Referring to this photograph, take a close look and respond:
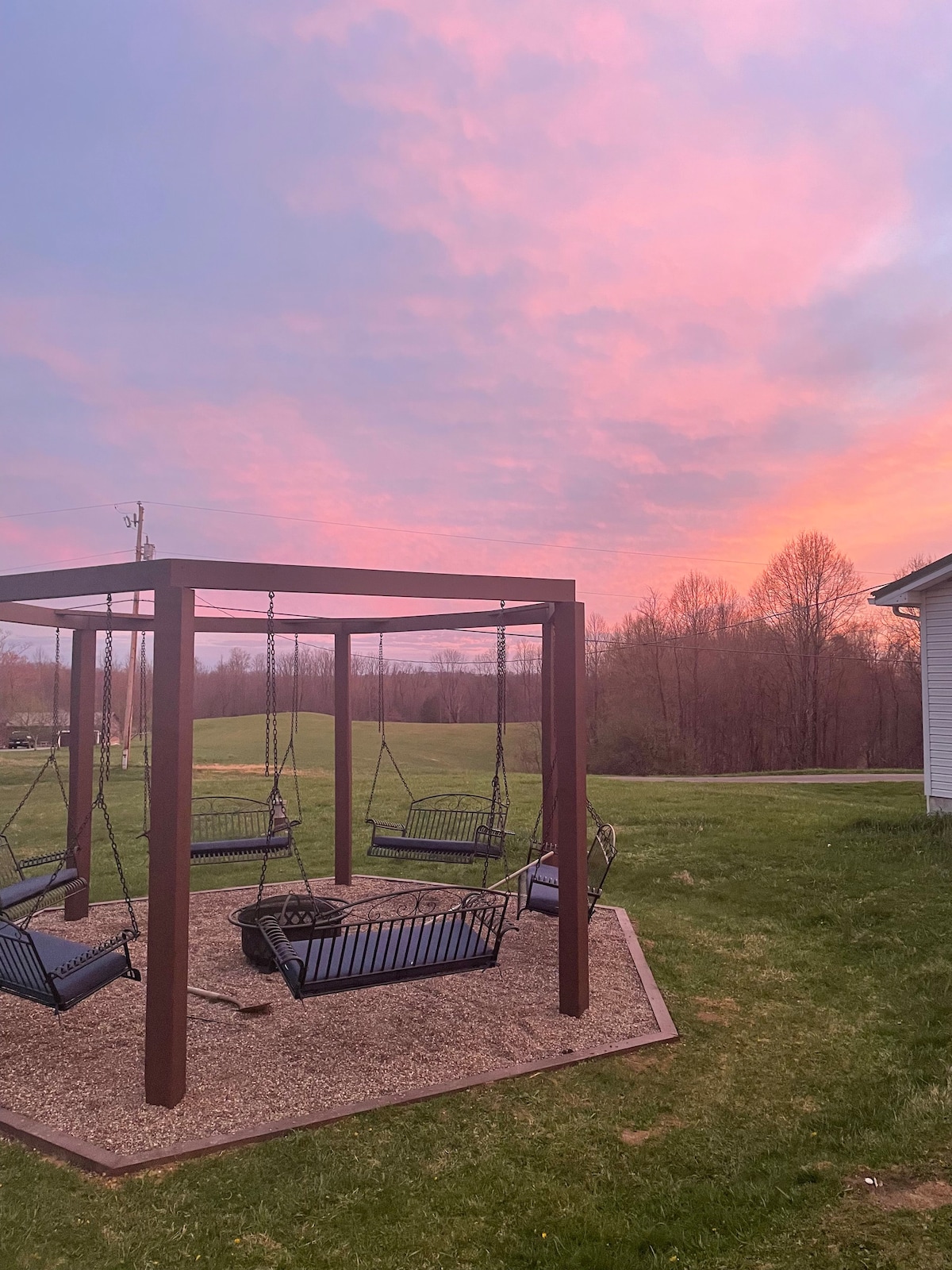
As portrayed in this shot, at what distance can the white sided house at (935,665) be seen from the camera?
11.8 metres

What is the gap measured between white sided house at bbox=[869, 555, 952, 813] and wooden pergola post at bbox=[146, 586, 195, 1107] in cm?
1109

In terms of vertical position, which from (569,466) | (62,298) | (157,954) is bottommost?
(157,954)

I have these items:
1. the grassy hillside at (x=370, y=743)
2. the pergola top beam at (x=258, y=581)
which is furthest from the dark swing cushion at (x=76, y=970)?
the grassy hillside at (x=370, y=743)

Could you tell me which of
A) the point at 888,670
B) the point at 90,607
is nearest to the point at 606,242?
the point at 90,607

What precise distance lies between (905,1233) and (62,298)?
49.4 ft

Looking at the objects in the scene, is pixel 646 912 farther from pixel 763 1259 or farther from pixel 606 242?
pixel 606 242

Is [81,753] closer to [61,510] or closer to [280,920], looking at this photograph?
[280,920]

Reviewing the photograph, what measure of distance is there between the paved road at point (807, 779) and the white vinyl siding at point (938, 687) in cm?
759

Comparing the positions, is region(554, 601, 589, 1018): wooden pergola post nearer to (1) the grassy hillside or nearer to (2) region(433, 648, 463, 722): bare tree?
(1) the grassy hillside

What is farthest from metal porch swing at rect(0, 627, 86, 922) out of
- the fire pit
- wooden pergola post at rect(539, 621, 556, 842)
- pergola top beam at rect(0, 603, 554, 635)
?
wooden pergola post at rect(539, 621, 556, 842)

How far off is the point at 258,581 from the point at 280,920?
2.78 metres

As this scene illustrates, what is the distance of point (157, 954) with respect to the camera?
4125mm

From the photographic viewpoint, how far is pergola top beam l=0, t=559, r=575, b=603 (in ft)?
14.0

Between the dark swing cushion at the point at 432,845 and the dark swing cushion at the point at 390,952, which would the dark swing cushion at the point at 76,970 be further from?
the dark swing cushion at the point at 432,845
